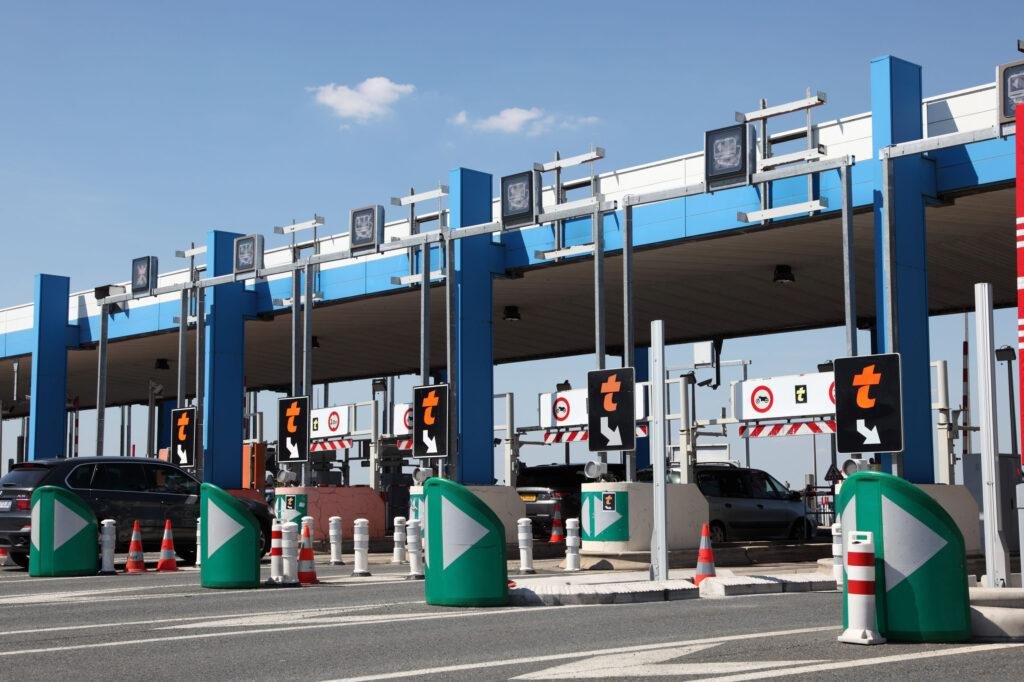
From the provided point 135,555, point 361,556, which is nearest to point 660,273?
point 361,556

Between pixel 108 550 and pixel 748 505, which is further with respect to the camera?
pixel 748 505

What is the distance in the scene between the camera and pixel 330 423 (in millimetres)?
37844

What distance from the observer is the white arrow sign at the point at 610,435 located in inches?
797

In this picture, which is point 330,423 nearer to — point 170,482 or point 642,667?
point 170,482

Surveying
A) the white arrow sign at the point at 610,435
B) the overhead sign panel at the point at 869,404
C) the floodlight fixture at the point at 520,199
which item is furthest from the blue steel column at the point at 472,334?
the overhead sign panel at the point at 869,404

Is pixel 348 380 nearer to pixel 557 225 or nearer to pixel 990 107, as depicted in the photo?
pixel 557 225

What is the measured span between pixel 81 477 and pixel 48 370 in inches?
628

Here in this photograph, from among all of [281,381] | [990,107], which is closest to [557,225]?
[990,107]

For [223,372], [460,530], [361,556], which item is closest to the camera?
[460,530]

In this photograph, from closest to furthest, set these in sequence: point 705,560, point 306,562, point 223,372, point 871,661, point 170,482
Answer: point 871,661 → point 705,560 → point 306,562 → point 170,482 → point 223,372

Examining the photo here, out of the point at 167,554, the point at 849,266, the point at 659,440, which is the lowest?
the point at 167,554

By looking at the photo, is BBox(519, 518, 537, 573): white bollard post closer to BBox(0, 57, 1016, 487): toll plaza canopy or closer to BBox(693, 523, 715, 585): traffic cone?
BBox(693, 523, 715, 585): traffic cone

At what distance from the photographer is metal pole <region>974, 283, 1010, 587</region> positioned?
1077 centimetres

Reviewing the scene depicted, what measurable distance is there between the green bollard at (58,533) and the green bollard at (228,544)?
148 inches
